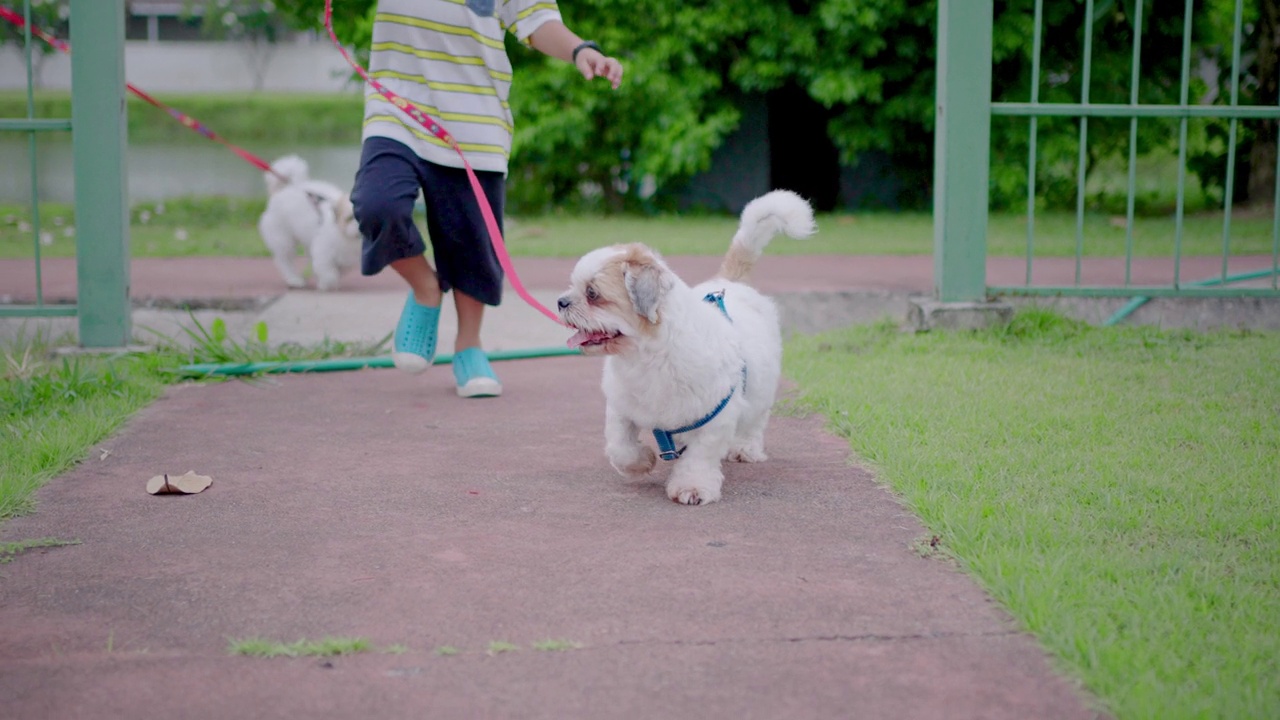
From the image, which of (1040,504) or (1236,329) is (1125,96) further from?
(1040,504)

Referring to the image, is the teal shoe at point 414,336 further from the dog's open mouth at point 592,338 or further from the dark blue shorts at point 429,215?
the dog's open mouth at point 592,338

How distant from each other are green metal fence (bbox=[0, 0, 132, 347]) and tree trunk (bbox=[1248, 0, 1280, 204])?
11.4 meters

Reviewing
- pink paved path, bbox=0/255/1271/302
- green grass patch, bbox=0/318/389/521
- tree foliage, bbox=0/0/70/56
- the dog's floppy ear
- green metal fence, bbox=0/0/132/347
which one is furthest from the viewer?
tree foliage, bbox=0/0/70/56

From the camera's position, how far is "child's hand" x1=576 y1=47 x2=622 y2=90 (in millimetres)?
4461

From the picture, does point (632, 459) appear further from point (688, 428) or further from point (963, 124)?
point (963, 124)

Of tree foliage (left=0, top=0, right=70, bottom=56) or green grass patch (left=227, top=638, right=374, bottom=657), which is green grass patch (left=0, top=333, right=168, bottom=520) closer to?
green grass patch (left=227, top=638, right=374, bottom=657)

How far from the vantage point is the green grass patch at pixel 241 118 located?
35.9m

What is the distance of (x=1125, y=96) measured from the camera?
13.2 m

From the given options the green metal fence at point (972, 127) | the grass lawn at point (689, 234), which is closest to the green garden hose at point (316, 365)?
the green metal fence at point (972, 127)

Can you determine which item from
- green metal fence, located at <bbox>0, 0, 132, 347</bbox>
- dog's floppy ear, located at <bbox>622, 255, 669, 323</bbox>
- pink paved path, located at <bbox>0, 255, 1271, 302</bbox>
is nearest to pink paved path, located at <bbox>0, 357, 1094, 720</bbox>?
dog's floppy ear, located at <bbox>622, 255, 669, 323</bbox>

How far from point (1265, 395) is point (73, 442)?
4.47 m

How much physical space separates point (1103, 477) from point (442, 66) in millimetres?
2987

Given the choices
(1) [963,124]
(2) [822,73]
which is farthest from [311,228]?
(2) [822,73]

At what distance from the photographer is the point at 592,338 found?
3.73 m
